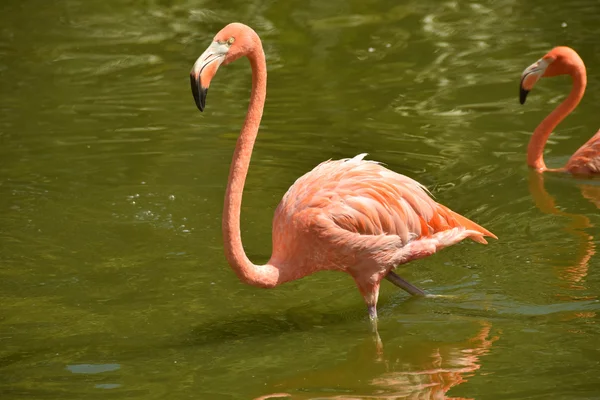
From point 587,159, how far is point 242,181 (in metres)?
3.26

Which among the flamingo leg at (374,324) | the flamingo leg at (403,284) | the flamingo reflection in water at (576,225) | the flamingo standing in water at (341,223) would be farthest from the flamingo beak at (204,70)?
the flamingo reflection in water at (576,225)

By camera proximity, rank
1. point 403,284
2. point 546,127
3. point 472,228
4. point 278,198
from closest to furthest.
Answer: point 403,284, point 472,228, point 278,198, point 546,127

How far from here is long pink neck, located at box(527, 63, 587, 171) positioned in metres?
7.39

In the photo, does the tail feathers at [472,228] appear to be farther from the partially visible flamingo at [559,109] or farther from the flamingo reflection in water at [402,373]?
the partially visible flamingo at [559,109]

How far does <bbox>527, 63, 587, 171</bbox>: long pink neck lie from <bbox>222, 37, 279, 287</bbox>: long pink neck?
312 cm

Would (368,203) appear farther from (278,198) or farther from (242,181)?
(278,198)

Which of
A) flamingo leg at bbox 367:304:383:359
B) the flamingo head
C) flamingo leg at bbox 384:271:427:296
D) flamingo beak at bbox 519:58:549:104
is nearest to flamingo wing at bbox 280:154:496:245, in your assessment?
flamingo leg at bbox 384:271:427:296

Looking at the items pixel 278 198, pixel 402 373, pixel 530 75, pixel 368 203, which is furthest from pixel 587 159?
pixel 402 373

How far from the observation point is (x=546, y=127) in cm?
748

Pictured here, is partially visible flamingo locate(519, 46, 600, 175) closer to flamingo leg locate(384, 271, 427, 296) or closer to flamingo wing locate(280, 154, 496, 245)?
flamingo wing locate(280, 154, 496, 245)

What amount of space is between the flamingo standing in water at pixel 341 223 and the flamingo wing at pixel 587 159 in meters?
1.97

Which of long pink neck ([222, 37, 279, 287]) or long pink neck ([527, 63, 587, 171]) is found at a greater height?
long pink neck ([222, 37, 279, 287])

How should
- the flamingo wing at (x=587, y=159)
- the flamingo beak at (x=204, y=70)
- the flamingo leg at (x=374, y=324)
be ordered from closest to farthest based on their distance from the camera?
the flamingo beak at (x=204, y=70), the flamingo leg at (x=374, y=324), the flamingo wing at (x=587, y=159)

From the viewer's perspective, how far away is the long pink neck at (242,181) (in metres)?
4.75
